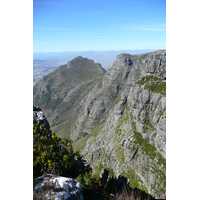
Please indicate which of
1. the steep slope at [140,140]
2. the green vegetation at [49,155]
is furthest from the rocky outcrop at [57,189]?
the steep slope at [140,140]

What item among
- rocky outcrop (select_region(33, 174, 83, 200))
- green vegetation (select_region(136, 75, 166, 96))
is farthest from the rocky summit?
rocky outcrop (select_region(33, 174, 83, 200))

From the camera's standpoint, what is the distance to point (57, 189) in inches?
178

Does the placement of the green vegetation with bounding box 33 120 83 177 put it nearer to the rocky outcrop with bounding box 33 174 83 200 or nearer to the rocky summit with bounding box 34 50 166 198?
the rocky outcrop with bounding box 33 174 83 200

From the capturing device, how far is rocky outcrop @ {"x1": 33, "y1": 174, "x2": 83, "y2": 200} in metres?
4.17

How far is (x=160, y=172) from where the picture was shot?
60219mm

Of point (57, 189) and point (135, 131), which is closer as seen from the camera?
point (57, 189)

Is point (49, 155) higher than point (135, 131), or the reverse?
point (49, 155)

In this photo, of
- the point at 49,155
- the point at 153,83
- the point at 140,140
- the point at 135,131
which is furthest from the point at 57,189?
the point at 153,83

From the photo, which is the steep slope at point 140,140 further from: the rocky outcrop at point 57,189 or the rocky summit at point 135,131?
the rocky outcrop at point 57,189

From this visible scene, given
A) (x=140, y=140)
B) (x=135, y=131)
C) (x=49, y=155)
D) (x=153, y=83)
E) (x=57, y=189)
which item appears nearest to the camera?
(x=57, y=189)

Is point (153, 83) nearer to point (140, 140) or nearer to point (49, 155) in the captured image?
point (140, 140)

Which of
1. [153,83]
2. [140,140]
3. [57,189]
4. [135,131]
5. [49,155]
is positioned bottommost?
[140,140]
